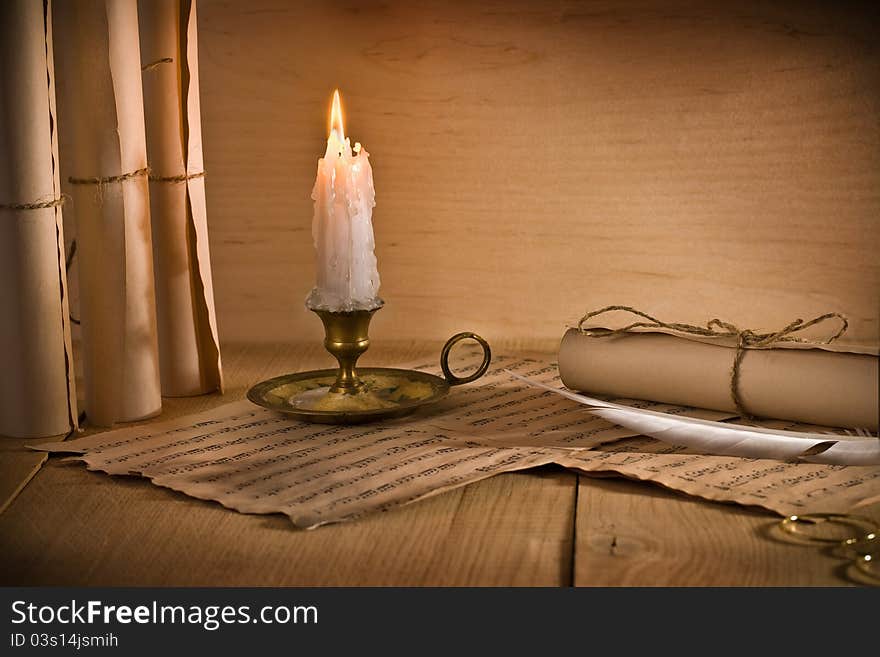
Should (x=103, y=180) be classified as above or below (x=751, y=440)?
above

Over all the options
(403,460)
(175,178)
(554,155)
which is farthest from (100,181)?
(554,155)

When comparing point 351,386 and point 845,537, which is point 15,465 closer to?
point 351,386

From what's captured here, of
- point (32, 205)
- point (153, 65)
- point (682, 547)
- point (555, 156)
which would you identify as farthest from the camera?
point (555, 156)

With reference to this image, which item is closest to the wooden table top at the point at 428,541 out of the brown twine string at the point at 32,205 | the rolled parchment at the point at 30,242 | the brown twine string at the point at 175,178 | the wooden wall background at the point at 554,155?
the rolled parchment at the point at 30,242

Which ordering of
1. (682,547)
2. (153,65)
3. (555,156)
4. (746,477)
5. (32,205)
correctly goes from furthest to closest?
1. (555,156)
2. (153,65)
3. (32,205)
4. (746,477)
5. (682,547)

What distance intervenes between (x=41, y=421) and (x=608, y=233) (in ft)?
2.02

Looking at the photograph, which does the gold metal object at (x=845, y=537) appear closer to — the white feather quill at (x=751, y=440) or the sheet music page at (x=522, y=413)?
the white feather quill at (x=751, y=440)

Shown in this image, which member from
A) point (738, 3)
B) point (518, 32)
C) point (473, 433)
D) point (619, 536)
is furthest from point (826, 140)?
point (619, 536)

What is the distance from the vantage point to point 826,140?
1264mm

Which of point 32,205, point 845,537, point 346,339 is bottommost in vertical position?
point 845,537

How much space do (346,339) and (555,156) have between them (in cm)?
39

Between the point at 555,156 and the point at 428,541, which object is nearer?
the point at 428,541

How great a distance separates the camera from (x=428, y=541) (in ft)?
2.57

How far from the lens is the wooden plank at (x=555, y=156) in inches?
49.7
